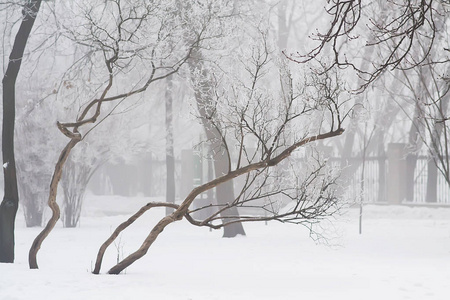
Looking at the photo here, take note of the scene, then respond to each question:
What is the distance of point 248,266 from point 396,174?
49.8ft

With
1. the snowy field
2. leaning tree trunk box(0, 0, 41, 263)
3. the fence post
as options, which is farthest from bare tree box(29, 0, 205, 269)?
the fence post

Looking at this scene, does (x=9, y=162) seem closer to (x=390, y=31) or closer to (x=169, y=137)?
(x=390, y=31)

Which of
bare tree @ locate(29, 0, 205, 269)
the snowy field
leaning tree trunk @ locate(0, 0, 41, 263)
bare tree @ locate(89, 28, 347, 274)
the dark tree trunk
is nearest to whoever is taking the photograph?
the snowy field

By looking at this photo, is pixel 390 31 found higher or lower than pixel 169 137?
higher

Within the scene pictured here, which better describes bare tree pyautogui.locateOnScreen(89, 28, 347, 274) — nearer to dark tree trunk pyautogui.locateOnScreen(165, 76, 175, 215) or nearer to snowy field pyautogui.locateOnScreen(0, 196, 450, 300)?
snowy field pyautogui.locateOnScreen(0, 196, 450, 300)

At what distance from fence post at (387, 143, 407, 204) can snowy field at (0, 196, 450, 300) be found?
427 centimetres

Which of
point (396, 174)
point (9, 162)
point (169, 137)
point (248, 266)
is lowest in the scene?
point (248, 266)

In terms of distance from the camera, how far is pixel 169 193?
927 inches

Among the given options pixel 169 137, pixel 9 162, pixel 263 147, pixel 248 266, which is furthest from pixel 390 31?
pixel 169 137

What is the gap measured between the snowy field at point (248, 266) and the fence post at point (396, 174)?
4.27 meters

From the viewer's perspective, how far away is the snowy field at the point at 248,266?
856 centimetres

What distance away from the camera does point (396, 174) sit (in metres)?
25.7

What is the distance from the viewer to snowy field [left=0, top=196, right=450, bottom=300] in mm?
8562

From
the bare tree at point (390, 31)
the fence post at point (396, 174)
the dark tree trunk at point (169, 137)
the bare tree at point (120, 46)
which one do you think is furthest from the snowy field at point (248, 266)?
the fence post at point (396, 174)
